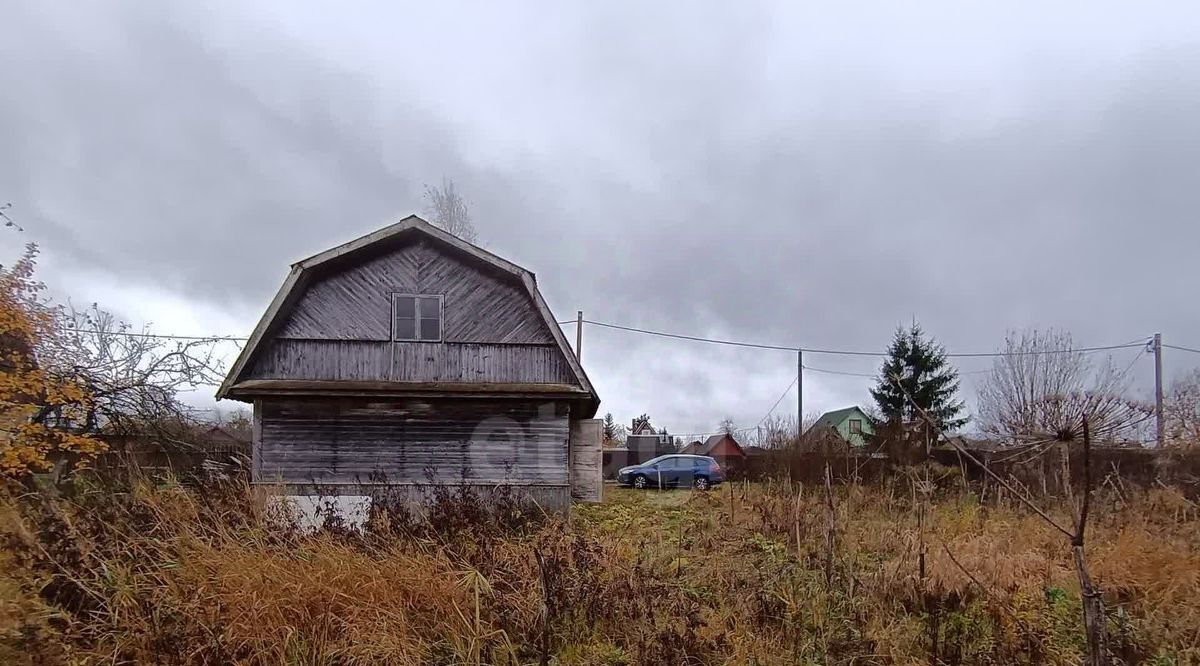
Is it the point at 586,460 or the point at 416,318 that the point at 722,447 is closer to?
the point at 586,460

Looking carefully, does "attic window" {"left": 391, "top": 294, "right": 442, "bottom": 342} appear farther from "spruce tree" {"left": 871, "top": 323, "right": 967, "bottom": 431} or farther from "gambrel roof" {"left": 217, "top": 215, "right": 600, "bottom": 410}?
"spruce tree" {"left": 871, "top": 323, "right": 967, "bottom": 431}

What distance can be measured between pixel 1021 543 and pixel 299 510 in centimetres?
838

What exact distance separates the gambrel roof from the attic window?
3.28 feet

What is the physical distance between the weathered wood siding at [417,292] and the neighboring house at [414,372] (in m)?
0.02

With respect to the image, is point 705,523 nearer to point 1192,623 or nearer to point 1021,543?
point 1021,543

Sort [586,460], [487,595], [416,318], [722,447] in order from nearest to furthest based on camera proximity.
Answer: [487,595] → [416,318] → [586,460] → [722,447]

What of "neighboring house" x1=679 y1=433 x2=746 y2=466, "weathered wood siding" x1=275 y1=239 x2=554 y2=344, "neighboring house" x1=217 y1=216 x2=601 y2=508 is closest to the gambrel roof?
"neighboring house" x1=217 y1=216 x2=601 y2=508

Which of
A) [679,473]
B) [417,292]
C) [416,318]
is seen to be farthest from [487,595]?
[679,473]

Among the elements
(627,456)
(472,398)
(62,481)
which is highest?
(472,398)

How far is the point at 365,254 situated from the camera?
13711 mm

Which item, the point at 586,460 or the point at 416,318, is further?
the point at 586,460

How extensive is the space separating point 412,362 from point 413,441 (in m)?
1.46

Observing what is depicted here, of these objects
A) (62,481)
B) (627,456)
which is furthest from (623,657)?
(627,456)

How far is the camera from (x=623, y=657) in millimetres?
5938
